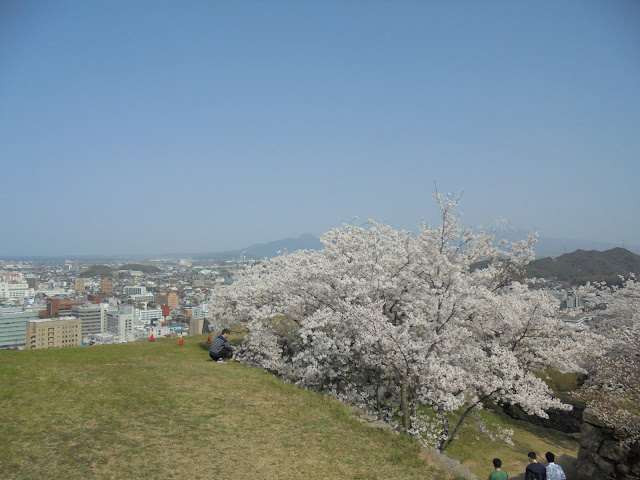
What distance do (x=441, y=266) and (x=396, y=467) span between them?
6231mm

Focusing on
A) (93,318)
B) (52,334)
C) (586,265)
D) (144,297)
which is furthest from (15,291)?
(586,265)

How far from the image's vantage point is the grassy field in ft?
23.9

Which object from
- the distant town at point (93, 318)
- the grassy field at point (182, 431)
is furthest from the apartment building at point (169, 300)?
the grassy field at point (182, 431)

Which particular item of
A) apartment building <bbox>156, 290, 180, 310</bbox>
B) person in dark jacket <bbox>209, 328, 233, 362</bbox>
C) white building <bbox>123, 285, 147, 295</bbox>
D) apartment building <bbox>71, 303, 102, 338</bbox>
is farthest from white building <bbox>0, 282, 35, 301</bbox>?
person in dark jacket <bbox>209, 328, 233, 362</bbox>

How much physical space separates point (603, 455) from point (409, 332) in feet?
18.9

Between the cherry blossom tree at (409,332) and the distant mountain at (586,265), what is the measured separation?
2227 centimetres

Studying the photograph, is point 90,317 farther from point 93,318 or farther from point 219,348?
point 219,348

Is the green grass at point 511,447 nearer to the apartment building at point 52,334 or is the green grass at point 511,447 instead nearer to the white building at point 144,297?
the apartment building at point 52,334

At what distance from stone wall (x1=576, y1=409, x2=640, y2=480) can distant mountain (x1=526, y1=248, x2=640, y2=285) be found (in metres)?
24.7

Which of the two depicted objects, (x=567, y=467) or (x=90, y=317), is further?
(x=90, y=317)

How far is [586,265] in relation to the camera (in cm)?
3984

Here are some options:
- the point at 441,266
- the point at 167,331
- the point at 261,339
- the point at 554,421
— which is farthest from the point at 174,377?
the point at 167,331

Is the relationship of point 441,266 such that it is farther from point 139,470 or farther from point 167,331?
point 167,331

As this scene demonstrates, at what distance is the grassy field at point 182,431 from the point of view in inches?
287
